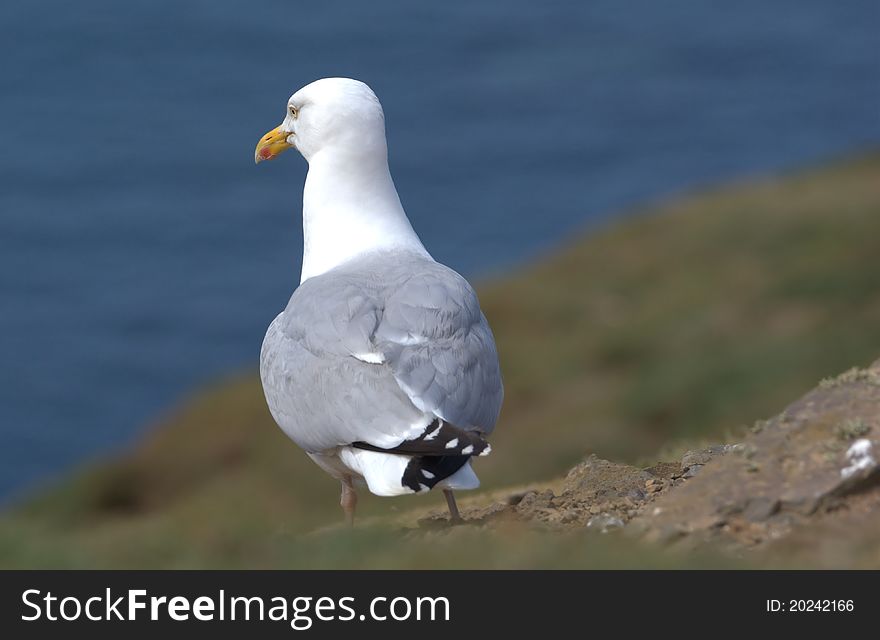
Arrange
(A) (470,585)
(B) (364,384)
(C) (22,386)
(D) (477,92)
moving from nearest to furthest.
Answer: (A) (470,585)
(B) (364,384)
(C) (22,386)
(D) (477,92)

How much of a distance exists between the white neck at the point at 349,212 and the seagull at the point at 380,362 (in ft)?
0.04

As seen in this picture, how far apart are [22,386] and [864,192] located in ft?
82.8

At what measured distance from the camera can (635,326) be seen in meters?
25.3

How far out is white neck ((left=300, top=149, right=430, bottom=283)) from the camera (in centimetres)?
975

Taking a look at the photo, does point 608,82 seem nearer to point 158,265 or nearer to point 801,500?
point 158,265

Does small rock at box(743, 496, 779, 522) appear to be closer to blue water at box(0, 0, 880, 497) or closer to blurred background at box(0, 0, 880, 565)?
blurred background at box(0, 0, 880, 565)

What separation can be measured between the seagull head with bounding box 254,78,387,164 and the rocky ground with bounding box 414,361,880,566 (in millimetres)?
3065

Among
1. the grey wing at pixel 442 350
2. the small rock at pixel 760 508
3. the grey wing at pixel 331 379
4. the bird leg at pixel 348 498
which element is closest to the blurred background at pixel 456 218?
the bird leg at pixel 348 498

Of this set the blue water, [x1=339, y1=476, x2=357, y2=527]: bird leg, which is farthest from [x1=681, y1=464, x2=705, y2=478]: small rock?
the blue water

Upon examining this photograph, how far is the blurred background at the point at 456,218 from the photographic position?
22594 mm

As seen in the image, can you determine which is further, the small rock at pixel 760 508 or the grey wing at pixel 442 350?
the grey wing at pixel 442 350

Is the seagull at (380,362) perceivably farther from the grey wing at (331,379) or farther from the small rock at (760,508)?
the small rock at (760,508)

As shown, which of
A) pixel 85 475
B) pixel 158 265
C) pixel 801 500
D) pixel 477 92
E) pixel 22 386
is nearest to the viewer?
pixel 801 500

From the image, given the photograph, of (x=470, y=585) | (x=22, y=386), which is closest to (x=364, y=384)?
(x=470, y=585)
